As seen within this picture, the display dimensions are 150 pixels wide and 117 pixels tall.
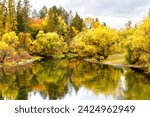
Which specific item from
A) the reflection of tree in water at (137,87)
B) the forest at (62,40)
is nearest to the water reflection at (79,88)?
the reflection of tree in water at (137,87)

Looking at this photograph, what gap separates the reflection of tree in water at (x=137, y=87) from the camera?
94.5 ft

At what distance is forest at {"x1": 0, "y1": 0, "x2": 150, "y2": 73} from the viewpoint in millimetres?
53163

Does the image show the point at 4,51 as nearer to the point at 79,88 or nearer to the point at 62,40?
the point at 79,88

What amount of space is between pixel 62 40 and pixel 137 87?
6500 cm

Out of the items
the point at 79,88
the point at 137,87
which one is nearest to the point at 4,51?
the point at 79,88

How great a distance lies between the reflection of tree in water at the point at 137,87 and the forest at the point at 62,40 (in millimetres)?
7095

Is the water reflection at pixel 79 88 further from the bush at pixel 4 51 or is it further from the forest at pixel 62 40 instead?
the bush at pixel 4 51

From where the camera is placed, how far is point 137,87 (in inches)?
1344

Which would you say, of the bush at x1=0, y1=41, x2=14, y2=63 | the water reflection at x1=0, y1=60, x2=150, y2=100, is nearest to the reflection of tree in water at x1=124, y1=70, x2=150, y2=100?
the water reflection at x1=0, y1=60, x2=150, y2=100

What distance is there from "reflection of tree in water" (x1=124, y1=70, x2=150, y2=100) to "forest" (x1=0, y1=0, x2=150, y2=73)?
7.10m

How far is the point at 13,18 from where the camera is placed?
88125mm

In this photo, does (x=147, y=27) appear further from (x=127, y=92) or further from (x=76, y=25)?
(x=76, y=25)

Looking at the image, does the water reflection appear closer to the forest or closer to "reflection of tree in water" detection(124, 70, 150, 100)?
"reflection of tree in water" detection(124, 70, 150, 100)

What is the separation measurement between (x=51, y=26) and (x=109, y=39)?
128 feet
